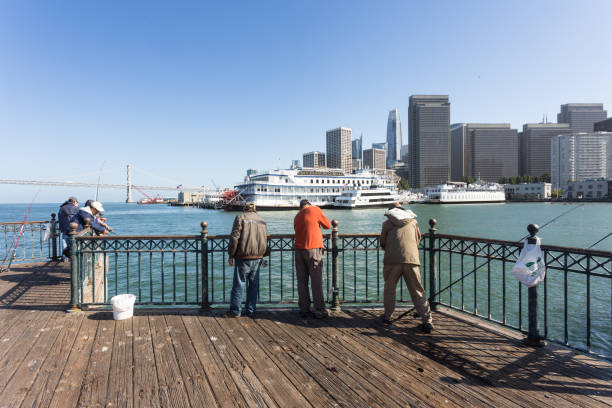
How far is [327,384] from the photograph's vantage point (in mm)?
3137

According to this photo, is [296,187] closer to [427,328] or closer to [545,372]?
[427,328]

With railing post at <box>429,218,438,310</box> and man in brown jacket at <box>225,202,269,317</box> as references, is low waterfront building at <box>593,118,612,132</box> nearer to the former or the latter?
railing post at <box>429,218,438,310</box>

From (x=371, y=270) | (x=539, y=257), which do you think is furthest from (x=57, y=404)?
(x=371, y=270)

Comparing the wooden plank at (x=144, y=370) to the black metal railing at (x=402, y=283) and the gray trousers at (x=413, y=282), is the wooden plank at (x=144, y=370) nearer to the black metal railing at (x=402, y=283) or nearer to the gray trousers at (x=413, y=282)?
the black metal railing at (x=402, y=283)

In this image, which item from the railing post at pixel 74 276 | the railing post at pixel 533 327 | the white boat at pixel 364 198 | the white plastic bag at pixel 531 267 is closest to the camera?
the white plastic bag at pixel 531 267

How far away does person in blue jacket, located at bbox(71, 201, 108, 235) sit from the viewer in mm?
6887

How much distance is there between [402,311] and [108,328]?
4545 millimetres

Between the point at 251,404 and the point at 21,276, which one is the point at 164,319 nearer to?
the point at 251,404

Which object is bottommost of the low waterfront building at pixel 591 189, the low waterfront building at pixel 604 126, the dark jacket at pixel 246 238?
the dark jacket at pixel 246 238

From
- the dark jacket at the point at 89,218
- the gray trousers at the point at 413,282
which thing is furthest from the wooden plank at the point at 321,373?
the dark jacket at the point at 89,218

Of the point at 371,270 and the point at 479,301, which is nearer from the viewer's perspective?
the point at 479,301

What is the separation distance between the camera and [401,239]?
4.43 m

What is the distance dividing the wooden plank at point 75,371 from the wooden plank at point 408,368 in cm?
281

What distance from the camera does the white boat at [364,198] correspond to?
78000 millimetres
